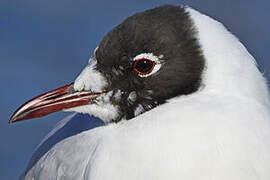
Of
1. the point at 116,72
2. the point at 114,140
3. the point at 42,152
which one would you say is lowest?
the point at 42,152

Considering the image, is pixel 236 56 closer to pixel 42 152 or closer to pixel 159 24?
pixel 159 24

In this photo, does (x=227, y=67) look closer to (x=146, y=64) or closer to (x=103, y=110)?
(x=146, y=64)

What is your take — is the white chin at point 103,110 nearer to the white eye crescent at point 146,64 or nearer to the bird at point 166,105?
the bird at point 166,105

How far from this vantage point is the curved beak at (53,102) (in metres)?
3.55

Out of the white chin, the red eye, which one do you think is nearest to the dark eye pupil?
the red eye

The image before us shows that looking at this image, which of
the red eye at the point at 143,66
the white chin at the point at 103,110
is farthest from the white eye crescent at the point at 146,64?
the white chin at the point at 103,110

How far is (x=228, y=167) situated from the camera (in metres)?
3.13

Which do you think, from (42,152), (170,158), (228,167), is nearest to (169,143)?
(170,158)

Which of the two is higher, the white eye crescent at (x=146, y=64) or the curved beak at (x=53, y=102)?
the white eye crescent at (x=146, y=64)

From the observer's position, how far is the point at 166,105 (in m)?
3.38

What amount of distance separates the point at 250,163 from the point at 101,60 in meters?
1.00

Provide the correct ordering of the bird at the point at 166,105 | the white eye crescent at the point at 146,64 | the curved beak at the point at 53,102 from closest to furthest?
the bird at the point at 166,105
the white eye crescent at the point at 146,64
the curved beak at the point at 53,102

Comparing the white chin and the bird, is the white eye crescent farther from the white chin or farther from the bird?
the white chin

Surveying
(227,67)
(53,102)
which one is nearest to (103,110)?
(53,102)
